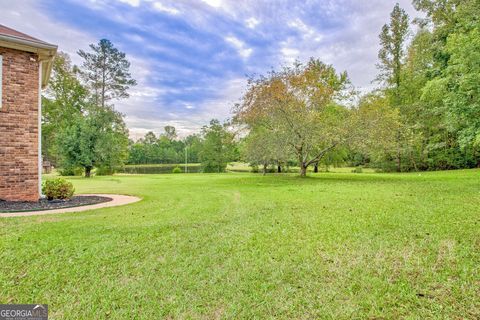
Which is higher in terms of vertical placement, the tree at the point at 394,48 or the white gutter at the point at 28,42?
the tree at the point at 394,48

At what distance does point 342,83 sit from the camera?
26.0 meters

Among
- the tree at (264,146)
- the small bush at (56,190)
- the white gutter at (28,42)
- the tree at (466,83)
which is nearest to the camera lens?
the white gutter at (28,42)

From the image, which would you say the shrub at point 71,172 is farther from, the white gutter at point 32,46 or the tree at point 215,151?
the white gutter at point 32,46

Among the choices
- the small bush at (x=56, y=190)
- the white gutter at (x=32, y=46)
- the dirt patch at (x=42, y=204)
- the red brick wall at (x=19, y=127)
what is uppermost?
the white gutter at (x=32, y=46)

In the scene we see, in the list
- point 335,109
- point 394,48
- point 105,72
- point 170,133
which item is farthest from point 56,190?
point 170,133

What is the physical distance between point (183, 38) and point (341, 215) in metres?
11.3

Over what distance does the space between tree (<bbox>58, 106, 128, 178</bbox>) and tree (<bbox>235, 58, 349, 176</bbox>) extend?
1367 cm

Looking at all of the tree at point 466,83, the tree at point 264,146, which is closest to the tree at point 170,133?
the tree at point 264,146

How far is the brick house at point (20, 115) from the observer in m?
6.67

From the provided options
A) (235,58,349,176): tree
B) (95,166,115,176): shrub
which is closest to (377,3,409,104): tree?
(235,58,349,176): tree

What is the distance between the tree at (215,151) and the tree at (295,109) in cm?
2069

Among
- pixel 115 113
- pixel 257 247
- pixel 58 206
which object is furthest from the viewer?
pixel 115 113

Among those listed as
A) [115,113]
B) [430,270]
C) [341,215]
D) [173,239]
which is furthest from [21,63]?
[115,113]

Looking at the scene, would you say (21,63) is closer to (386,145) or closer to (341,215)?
(341,215)
